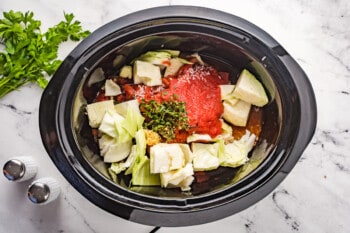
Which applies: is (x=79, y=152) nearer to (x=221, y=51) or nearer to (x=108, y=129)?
(x=108, y=129)

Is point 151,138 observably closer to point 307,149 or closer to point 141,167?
point 141,167

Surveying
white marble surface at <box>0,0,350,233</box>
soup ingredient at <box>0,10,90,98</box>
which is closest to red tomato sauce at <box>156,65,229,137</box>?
white marble surface at <box>0,0,350,233</box>

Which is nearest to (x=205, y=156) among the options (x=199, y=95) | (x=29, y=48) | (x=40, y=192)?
(x=199, y=95)

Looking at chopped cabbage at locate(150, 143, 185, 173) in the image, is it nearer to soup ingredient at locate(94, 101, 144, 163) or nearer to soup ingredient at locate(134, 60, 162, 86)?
soup ingredient at locate(94, 101, 144, 163)

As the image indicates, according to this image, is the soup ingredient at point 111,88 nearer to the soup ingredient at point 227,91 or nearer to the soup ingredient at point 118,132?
the soup ingredient at point 118,132

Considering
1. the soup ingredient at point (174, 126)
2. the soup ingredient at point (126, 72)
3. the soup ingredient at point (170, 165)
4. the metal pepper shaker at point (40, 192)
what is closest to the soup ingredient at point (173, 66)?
the soup ingredient at point (174, 126)

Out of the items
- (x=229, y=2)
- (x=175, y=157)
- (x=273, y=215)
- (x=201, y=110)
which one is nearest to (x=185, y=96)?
(x=201, y=110)
